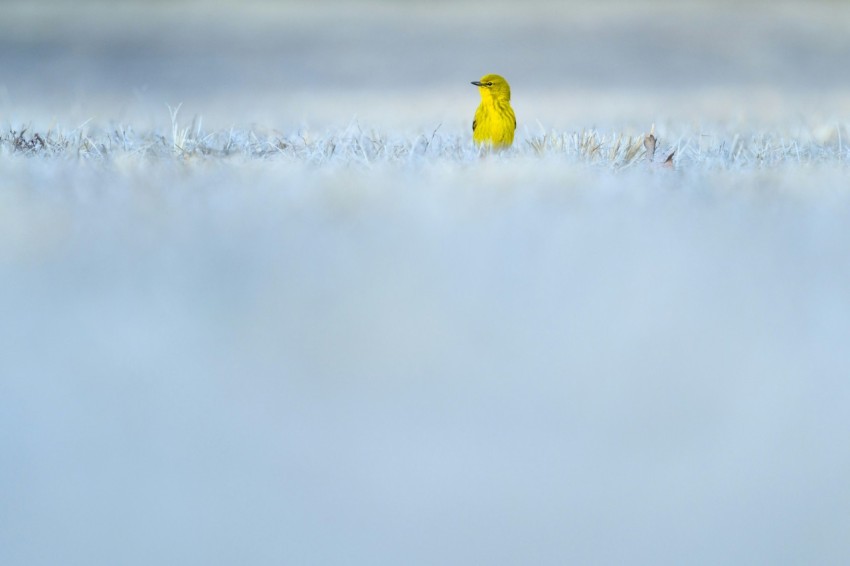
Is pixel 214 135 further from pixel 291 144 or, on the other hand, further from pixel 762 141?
pixel 762 141

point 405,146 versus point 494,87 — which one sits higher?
point 494,87

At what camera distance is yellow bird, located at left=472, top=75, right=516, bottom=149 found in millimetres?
3670

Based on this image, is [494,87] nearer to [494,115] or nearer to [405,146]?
[494,115]

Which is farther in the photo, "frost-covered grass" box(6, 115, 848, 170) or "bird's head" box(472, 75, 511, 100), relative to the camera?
"bird's head" box(472, 75, 511, 100)

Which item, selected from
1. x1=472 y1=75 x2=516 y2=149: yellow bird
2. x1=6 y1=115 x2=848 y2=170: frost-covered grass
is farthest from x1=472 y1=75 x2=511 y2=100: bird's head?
x1=6 y1=115 x2=848 y2=170: frost-covered grass

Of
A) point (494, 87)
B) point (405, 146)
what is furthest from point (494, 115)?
point (405, 146)

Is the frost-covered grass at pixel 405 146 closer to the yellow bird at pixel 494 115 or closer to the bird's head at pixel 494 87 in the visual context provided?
the yellow bird at pixel 494 115

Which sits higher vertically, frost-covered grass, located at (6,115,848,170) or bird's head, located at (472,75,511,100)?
bird's head, located at (472,75,511,100)

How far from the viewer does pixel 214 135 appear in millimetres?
3643

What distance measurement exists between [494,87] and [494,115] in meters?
0.13

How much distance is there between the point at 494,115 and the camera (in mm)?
3695

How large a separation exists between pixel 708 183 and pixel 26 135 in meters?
2.09

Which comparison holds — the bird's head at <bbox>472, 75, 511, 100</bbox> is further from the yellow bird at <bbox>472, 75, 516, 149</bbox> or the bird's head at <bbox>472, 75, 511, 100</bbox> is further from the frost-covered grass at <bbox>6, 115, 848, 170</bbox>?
the frost-covered grass at <bbox>6, 115, 848, 170</bbox>

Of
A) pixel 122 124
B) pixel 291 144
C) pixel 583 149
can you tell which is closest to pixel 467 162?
pixel 583 149
